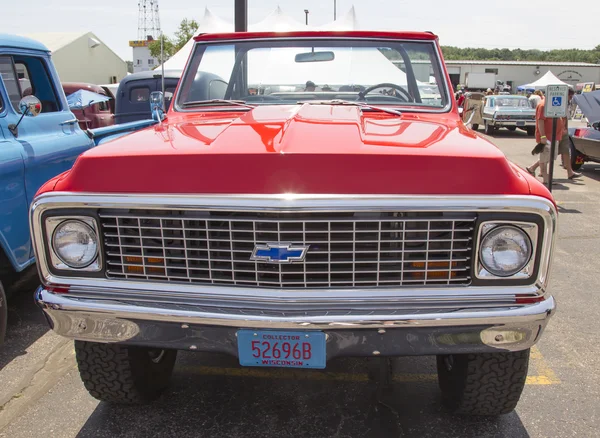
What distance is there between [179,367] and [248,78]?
184 centimetres

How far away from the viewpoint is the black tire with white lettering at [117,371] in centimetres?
265

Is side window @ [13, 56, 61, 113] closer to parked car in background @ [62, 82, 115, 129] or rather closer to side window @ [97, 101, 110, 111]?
parked car in background @ [62, 82, 115, 129]

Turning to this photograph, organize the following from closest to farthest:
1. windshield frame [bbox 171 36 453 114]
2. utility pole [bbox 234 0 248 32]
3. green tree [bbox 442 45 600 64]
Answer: windshield frame [bbox 171 36 453 114] → utility pole [bbox 234 0 248 32] → green tree [bbox 442 45 600 64]

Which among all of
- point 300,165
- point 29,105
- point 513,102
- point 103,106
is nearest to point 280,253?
point 300,165

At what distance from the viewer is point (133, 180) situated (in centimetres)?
220

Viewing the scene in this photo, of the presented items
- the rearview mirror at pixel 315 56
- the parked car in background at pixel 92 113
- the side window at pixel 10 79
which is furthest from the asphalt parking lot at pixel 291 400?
the parked car in background at pixel 92 113

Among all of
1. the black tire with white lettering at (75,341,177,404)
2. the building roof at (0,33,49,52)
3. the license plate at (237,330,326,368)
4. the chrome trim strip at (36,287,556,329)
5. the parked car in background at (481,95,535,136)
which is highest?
the building roof at (0,33,49,52)

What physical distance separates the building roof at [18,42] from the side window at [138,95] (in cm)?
386

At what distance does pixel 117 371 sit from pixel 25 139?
2.17 meters

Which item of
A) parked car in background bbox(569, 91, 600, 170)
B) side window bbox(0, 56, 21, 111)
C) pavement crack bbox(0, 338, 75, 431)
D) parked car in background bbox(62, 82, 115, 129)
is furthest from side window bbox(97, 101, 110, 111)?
parked car in background bbox(569, 91, 600, 170)

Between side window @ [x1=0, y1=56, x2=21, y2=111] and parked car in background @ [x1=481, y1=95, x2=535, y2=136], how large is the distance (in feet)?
57.4

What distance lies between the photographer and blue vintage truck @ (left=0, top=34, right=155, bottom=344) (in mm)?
3680

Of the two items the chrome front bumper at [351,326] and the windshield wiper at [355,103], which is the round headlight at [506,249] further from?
→ the windshield wiper at [355,103]

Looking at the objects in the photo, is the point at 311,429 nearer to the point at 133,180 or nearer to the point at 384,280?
the point at 384,280
